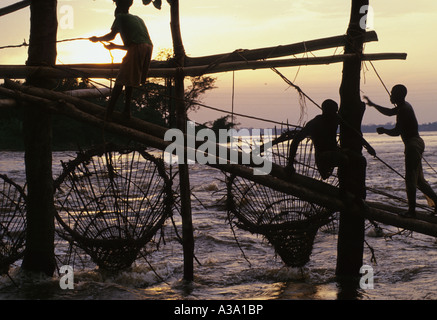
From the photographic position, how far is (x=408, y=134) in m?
7.53

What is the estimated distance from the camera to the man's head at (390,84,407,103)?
24.7ft

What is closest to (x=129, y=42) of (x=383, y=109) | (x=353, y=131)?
(x=353, y=131)

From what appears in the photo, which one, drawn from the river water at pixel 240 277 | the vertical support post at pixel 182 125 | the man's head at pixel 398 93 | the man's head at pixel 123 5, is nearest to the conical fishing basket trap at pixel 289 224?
the river water at pixel 240 277

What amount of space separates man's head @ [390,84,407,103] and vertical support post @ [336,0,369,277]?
61cm

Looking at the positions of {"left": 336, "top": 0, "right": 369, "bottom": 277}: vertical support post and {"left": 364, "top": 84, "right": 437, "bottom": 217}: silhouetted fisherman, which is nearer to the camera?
{"left": 336, "top": 0, "right": 369, "bottom": 277}: vertical support post

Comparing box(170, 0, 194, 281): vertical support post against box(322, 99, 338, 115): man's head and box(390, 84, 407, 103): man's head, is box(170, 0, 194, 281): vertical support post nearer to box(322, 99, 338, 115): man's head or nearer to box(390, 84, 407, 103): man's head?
box(322, 99, 338, 115): man's head

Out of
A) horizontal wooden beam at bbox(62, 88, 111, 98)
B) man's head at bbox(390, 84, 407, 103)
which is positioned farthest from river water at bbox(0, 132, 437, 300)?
man's head at bbox(390, 84, 407, 103)

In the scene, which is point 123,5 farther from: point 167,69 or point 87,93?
point 87,93

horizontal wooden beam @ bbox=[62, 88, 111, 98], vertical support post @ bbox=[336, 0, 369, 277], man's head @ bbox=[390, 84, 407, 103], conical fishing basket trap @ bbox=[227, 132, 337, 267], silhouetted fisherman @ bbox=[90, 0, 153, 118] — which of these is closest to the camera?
silhouetted fisherman @ bbox=[90, 0, 153, 118]

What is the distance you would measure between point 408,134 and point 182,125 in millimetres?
3036

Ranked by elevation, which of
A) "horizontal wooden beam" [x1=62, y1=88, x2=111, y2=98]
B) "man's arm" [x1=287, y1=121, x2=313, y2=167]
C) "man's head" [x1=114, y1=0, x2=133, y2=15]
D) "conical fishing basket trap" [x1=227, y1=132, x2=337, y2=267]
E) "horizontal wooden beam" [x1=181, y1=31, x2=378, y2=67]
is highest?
"man's head" [x1=114, y1=0, x2=133, y2=15]

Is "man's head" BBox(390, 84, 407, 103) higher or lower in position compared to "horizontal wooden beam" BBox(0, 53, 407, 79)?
lower

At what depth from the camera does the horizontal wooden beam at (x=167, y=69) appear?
7.03 metres
